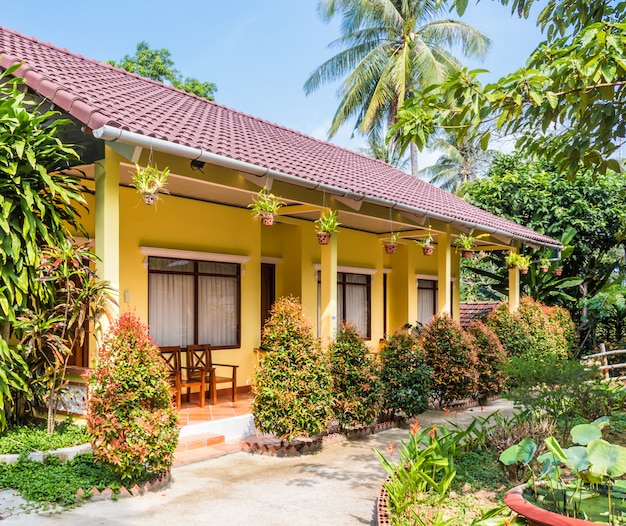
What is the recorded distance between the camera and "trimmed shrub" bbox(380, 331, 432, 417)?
911 cm

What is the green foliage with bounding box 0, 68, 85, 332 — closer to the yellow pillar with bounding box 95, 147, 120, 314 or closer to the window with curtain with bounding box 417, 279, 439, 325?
the yellow pillar with bounding box 95, 147, 120, 314

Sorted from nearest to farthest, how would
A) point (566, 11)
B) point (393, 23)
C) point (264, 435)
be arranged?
1. point (566, 11)
2. point (264, 435)
3. point (393, 23)

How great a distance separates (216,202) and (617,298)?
11.9 meters

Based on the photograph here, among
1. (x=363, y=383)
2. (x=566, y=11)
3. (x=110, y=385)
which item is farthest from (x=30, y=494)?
(x=566, y=11)

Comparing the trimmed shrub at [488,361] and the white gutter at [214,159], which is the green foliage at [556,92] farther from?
the trimmed shrub at [488,361]

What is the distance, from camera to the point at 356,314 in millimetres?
14484

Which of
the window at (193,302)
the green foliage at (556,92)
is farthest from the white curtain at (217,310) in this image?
the green foliage at (556,92)

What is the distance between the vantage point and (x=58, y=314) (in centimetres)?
652

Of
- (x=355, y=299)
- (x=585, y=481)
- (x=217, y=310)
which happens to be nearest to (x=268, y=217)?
(x=217, y=310)

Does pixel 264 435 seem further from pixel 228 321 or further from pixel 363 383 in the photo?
pixel 228 321

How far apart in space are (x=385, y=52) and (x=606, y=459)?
23.0 m

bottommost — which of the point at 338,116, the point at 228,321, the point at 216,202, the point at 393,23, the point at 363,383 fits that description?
the point at 363,383

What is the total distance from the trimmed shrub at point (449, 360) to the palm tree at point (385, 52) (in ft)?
48.7

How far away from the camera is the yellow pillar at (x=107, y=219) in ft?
21.1
